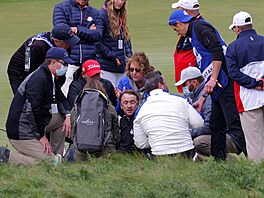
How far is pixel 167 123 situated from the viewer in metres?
9.06

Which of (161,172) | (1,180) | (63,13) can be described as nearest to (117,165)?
(161,172)

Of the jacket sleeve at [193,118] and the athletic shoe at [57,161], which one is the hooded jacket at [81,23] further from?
the jacket sleeve at [193,118]

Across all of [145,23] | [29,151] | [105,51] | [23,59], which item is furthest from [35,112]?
[145,23]

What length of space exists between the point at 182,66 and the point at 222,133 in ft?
4.29

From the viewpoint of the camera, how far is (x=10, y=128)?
9914 mm

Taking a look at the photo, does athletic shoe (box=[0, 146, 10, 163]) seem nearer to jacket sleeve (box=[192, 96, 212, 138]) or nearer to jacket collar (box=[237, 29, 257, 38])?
jacket sleeve (box=[192, 96, 212, 138])

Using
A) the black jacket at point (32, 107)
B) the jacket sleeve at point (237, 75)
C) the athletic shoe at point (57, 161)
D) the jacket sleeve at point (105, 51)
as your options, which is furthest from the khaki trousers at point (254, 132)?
the jacket sleeve at point (105, 51)

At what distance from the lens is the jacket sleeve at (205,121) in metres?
10.1

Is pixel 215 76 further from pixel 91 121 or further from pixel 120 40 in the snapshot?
pixel 120 40

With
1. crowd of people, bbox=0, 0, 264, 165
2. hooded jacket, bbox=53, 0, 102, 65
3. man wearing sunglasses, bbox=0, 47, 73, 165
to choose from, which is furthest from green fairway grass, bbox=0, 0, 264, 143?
man wearing sunglasses, bbox=0, 47, 73, 165

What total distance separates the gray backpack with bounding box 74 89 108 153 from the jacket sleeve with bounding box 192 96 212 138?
1.13m

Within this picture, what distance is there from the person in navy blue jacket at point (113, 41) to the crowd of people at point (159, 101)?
1.19 m

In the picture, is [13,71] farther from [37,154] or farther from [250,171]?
[250,171]

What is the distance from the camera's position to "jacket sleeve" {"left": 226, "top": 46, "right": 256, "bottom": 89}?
9.27m
